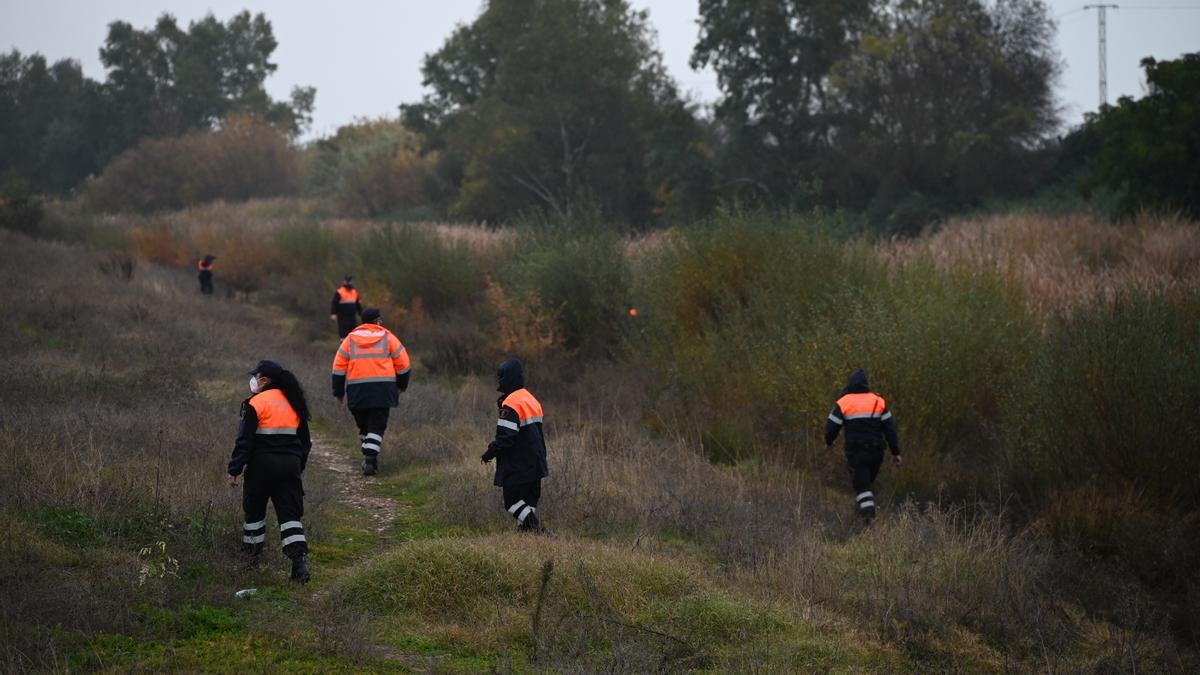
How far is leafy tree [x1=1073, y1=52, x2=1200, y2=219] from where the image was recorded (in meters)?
28.8

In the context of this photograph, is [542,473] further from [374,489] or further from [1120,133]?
[1120,133]

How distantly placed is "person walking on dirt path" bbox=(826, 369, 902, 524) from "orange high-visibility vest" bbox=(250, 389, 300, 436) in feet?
19.7

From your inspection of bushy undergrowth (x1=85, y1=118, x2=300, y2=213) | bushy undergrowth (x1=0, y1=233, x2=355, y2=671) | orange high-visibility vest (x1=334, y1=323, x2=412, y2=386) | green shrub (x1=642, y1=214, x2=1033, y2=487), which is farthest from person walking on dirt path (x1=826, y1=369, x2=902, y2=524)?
bushy undergrowth (x1=85, y1=118, x2=300, y2=213)

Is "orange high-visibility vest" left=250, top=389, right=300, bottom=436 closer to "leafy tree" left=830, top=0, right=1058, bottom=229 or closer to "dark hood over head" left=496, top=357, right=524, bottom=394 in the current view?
"dark hood over head" left=496, top=357, right=524, bottom=394

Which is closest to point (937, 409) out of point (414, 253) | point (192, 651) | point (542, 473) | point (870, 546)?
point (870, 546)

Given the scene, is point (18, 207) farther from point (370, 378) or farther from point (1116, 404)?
point (1116, 404)

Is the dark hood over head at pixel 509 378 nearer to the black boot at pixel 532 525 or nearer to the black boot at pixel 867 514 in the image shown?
the black boot at pixel 532 525

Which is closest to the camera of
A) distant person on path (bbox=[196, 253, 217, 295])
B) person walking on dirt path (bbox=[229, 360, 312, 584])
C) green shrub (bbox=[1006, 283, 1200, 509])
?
person walking on dirt path (bbox=[229, 360, 312, 584])

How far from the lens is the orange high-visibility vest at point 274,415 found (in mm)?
7934

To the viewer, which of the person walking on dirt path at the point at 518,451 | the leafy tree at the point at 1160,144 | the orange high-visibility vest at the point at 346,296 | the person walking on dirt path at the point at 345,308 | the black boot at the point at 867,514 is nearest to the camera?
the person walking on dirt path at the point at 518,451

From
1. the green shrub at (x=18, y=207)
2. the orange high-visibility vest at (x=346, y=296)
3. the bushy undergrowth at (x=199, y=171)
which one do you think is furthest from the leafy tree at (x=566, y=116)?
the orange high-visibility vest at (x=346, y=296)

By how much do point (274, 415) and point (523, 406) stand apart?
6.87ft

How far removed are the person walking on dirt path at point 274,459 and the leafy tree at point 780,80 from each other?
116 ft

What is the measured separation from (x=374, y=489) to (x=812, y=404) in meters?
6.13
